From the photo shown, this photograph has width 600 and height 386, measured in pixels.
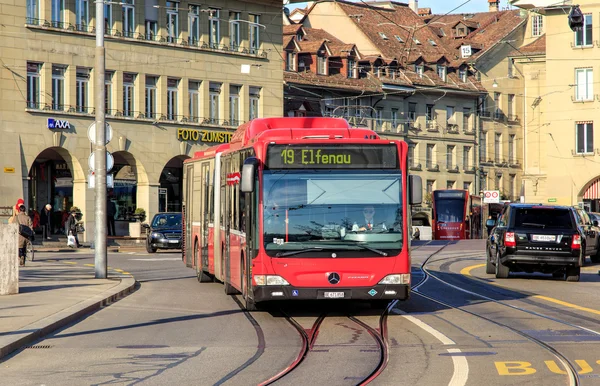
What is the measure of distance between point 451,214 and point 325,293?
54.1 meters

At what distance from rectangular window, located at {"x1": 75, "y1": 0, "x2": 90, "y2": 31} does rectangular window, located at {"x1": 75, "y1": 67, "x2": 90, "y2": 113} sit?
6.13 ft

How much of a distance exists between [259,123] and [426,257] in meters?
20.6

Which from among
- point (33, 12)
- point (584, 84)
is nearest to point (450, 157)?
point (584, 84)

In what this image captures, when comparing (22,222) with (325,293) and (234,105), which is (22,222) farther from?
(234,105)

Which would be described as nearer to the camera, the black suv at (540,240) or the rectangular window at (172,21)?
the black suv at (540,240)

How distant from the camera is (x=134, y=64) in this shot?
5422cm

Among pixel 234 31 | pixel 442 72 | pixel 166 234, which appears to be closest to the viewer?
pixel 166 234

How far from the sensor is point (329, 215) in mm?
16375

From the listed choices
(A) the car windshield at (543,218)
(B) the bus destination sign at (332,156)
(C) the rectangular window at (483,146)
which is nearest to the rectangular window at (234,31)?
(A) the car windshield at (543,218)

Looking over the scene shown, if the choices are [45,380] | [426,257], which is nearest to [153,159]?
[426,257]

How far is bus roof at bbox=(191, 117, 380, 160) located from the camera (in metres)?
17.3

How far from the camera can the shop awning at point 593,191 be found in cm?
7212

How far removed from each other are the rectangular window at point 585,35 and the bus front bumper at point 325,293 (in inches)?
2198

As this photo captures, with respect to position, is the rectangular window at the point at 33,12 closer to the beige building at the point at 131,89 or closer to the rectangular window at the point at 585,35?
the beige building at the point at 131,89
